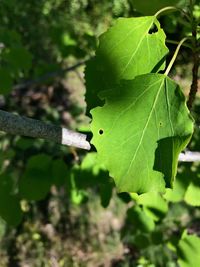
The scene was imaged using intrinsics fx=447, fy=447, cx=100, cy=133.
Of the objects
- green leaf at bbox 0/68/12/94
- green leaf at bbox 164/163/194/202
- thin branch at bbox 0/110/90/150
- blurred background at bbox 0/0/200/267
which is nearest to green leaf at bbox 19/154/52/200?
blurred background at bbox 0/0/200/267

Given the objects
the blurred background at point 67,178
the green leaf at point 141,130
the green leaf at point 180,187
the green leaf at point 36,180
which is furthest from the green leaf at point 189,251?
the green leaf at point 141,130

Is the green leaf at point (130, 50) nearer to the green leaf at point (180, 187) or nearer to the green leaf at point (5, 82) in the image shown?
the green leaf at point (180, 187)

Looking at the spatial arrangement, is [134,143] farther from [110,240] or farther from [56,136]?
[110,240]

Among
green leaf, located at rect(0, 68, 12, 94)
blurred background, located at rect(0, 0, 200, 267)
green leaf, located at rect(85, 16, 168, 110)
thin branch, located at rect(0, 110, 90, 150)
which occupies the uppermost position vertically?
green leaf, located at rect(85, 16, 168, 110)

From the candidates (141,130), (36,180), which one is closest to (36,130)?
(141,130)

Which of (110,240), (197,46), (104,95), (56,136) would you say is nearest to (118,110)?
(104,95)

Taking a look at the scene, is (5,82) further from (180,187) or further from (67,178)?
(180,187)

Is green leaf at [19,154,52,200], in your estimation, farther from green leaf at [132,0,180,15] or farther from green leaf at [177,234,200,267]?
green leaf at [132,0,180,15]
